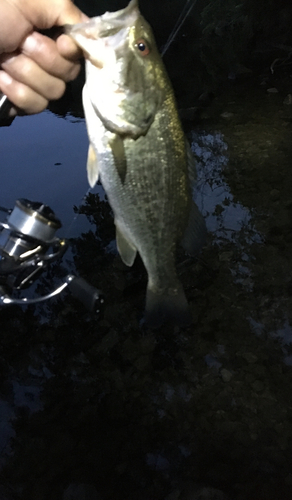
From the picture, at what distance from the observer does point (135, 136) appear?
1396mm

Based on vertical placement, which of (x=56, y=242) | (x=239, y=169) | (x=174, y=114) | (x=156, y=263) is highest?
(x=174, y=114)

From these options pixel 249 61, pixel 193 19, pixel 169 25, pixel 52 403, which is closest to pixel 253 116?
pixel 249 61

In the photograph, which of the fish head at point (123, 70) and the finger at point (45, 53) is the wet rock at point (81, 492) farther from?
the finger at point (45, 53)

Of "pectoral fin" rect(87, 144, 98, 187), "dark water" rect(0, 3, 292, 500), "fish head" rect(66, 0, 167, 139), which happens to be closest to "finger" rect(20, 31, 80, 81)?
"fish head" rect(66, 0, 167, 139)

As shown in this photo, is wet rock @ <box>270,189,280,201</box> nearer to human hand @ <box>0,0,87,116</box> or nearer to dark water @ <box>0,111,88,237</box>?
dark water @ <box>0,111,88,237</box>

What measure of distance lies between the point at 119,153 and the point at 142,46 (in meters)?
0.41

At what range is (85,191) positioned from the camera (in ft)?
18.0

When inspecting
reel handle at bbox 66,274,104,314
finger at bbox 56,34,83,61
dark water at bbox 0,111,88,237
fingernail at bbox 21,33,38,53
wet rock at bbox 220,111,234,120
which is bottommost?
wet rock at bbox 220,111,234,120

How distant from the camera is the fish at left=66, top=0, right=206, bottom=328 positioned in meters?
1.33

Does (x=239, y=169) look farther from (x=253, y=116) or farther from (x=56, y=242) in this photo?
(x=56, y=242)

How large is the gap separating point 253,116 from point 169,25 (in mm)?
11887

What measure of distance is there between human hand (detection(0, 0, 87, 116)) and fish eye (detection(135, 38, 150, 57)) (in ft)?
0.75

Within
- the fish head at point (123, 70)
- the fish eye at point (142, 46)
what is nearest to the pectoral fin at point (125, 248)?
the fish head at point (123, 70)

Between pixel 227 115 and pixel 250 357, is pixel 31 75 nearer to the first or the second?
pixel 250 357
